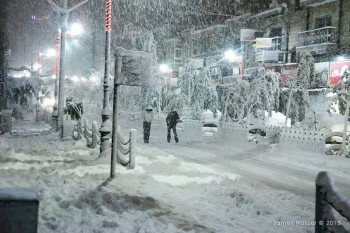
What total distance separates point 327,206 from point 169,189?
480cm

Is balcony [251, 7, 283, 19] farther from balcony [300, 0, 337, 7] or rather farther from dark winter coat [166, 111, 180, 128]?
dark winter coat [166, 111, 180, 128]

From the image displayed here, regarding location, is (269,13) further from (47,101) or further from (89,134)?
(89,134)

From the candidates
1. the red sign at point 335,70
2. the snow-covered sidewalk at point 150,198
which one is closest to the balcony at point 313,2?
the red sign at point 335,70

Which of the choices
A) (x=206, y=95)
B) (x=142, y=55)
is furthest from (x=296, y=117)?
(x=142, y=55)

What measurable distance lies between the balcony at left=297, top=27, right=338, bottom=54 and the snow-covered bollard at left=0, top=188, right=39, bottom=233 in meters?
30.9

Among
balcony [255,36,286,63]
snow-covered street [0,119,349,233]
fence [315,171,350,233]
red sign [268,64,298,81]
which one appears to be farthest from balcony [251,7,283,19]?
fence [315,171,350,233]

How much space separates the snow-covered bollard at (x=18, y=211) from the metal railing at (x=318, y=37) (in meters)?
31.0

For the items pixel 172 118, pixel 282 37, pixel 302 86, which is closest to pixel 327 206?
pixel 172 118

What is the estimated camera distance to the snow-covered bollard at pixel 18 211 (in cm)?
414

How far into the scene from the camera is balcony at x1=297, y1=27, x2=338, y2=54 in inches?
1254

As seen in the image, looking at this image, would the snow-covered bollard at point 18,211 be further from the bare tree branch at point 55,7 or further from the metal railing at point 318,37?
the metal railing at point 318,37

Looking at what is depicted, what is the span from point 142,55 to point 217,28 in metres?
37.5

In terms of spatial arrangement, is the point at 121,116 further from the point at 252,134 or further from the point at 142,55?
the point at 142,55

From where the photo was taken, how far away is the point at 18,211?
13.7 ft
